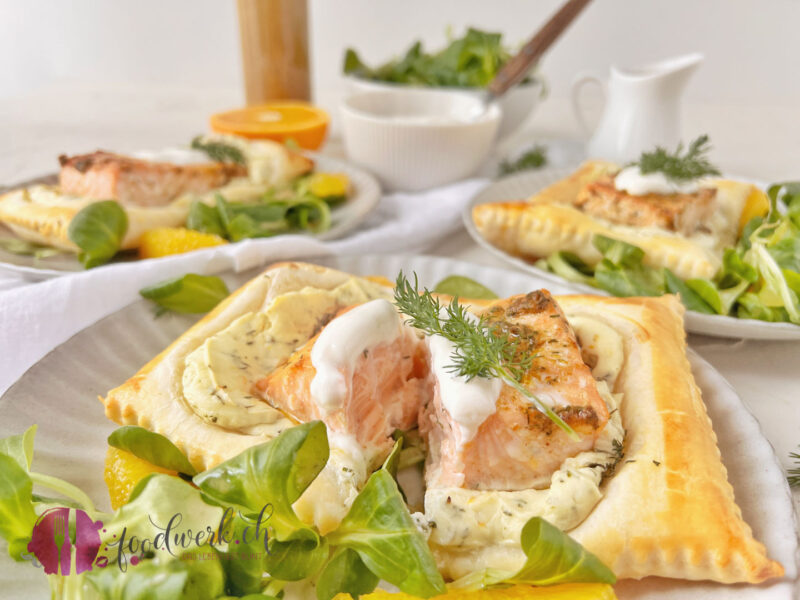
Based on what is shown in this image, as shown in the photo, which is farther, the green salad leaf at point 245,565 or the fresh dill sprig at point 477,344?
the fresh dill sprig at point 477,344

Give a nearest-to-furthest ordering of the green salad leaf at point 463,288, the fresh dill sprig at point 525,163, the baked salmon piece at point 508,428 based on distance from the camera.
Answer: the baked salmon piece at point 508,428 < the green salad leaf at point 463,288 < the fresh dill sprig at point 525,163

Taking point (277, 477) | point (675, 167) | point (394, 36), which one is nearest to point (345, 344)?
point (277, 477)

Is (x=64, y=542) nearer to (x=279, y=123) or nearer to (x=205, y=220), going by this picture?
(x=205, y=220)

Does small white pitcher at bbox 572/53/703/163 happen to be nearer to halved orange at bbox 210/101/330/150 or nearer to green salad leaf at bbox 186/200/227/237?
halved orange at bbox 210/101/330/150

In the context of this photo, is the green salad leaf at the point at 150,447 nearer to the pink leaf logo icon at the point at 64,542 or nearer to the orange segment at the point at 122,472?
the orange segment at the point at 122,472

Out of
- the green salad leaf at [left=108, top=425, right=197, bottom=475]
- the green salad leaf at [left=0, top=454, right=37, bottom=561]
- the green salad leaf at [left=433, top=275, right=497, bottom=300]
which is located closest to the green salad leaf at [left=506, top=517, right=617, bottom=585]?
the green salad leaf at [left=108, top=425, right=197, bottom=475]

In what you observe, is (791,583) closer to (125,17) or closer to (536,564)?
(536,564)

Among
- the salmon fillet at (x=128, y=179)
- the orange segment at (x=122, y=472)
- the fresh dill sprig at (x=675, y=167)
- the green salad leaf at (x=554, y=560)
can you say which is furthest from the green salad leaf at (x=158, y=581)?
the fresh dill sprig at (x=675, y=167)

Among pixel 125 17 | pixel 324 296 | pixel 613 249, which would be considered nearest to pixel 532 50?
pixel 613 249
